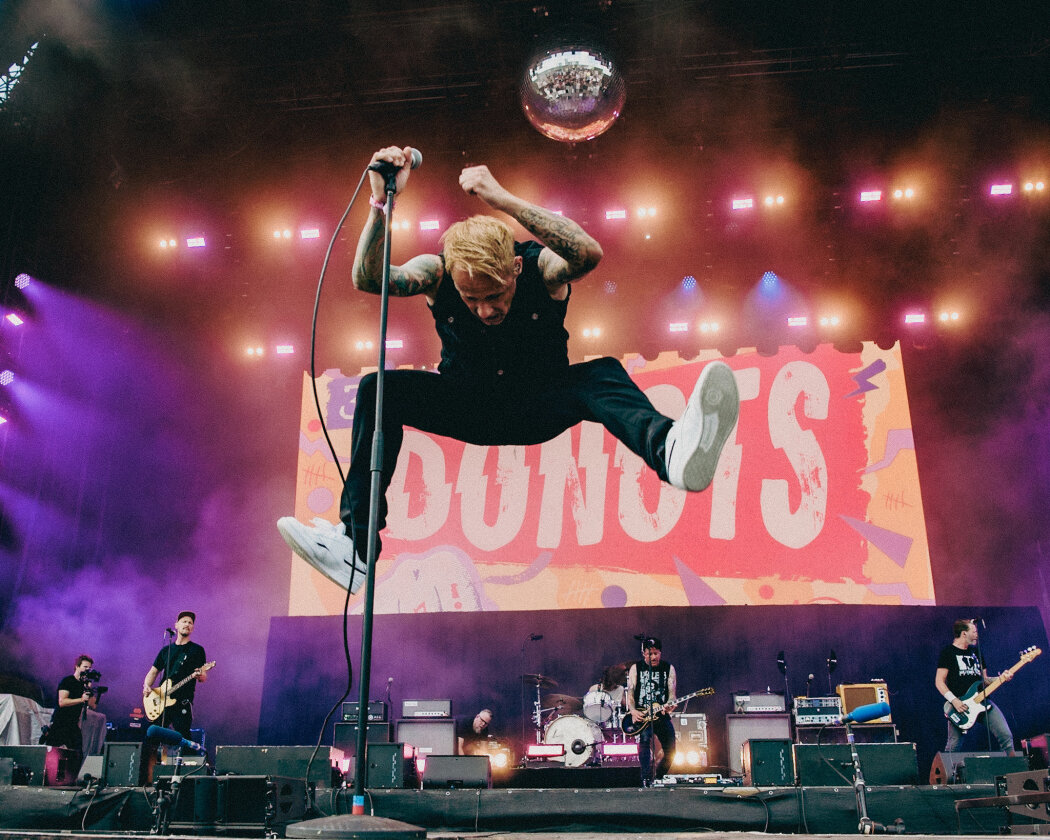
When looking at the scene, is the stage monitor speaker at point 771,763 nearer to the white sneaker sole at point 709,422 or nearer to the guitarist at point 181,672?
the white sneaker sole at point 709,422

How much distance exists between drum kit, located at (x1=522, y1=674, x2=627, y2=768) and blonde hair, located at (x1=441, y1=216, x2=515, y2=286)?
557 centimetres

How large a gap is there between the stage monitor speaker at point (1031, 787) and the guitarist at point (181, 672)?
579 centimetres

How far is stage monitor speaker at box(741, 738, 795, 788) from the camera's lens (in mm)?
5273

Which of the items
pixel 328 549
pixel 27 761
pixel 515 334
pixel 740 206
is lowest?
pixel 27 761

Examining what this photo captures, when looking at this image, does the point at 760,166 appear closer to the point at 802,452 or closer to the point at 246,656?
the point at 802,452

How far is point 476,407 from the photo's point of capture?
11.4 ft

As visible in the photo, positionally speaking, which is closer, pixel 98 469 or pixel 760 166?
pixel 760 166

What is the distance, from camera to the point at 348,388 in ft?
29.9

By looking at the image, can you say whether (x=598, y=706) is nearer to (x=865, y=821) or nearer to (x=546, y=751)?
(x=546, y=751)

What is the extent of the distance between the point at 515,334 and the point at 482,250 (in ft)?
1.44

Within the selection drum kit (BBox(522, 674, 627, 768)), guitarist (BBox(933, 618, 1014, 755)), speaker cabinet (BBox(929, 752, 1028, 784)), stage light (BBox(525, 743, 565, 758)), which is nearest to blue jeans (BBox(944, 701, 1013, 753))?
guitarist (BBox(933, 618, 1014, 755))

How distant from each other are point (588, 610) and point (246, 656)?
370 cm

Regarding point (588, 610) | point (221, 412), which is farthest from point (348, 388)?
point (588, 610)

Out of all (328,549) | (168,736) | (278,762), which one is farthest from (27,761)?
(328,549)
